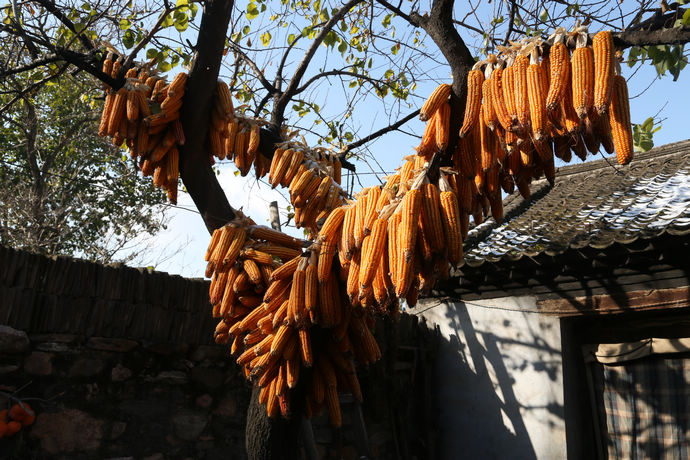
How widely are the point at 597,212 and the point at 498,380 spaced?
263 cm

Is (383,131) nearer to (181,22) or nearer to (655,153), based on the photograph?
(181,22)

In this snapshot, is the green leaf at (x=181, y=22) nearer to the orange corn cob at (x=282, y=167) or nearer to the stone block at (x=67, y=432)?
the orange corn cob at (x=282, y=167)

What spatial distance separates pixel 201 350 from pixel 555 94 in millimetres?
4358

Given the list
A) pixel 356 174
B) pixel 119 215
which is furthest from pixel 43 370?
pixel 119 215

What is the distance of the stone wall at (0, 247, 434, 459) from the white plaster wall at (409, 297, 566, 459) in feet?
11.2

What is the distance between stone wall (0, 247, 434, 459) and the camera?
14.8ft

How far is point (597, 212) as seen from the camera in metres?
7.76

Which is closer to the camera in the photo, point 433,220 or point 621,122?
point 621,122

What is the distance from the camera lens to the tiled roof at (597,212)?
6473mm

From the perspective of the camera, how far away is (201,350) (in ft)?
18.5

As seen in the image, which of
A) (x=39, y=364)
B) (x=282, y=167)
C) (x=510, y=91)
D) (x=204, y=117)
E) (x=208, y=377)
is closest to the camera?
(x=510, y=91)

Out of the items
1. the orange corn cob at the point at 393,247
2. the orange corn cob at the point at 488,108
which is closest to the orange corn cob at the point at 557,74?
the orange corn cob at the point at 488,108

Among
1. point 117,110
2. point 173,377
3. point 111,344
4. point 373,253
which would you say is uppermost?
point 117,110

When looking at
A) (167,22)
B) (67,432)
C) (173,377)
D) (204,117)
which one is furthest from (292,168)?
(67,432)
